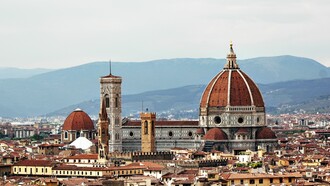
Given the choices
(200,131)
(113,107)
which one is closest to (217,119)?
(200,131)

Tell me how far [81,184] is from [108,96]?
57.2 m

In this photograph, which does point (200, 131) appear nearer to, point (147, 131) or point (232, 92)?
point (232, 92)

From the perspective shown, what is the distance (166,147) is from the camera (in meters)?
120

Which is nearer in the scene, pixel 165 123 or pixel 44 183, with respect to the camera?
pixel 44 183

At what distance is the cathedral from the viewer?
116 m

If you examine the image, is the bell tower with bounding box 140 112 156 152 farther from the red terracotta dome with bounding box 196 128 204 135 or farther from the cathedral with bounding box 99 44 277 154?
the red terracotta dome with bounding box 196 128 204 135

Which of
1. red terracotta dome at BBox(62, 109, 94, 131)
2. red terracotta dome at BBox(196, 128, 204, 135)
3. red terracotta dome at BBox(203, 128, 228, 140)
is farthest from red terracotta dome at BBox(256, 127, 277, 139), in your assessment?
red terracotta dome at BBox(62, 109, 94, 131)

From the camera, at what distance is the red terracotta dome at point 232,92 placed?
389ft

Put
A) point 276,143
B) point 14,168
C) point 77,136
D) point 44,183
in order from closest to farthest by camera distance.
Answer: point 44,183 < point 14,168 < point 276,143 < point 77,136

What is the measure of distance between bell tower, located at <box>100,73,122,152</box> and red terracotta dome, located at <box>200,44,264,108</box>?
808 centimetres

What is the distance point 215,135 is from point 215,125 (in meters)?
3.17

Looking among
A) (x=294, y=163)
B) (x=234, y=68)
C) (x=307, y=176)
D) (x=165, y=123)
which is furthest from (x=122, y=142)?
(x=307, y=176)

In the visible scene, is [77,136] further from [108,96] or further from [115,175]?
[115,175]

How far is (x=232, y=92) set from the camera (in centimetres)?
11856
